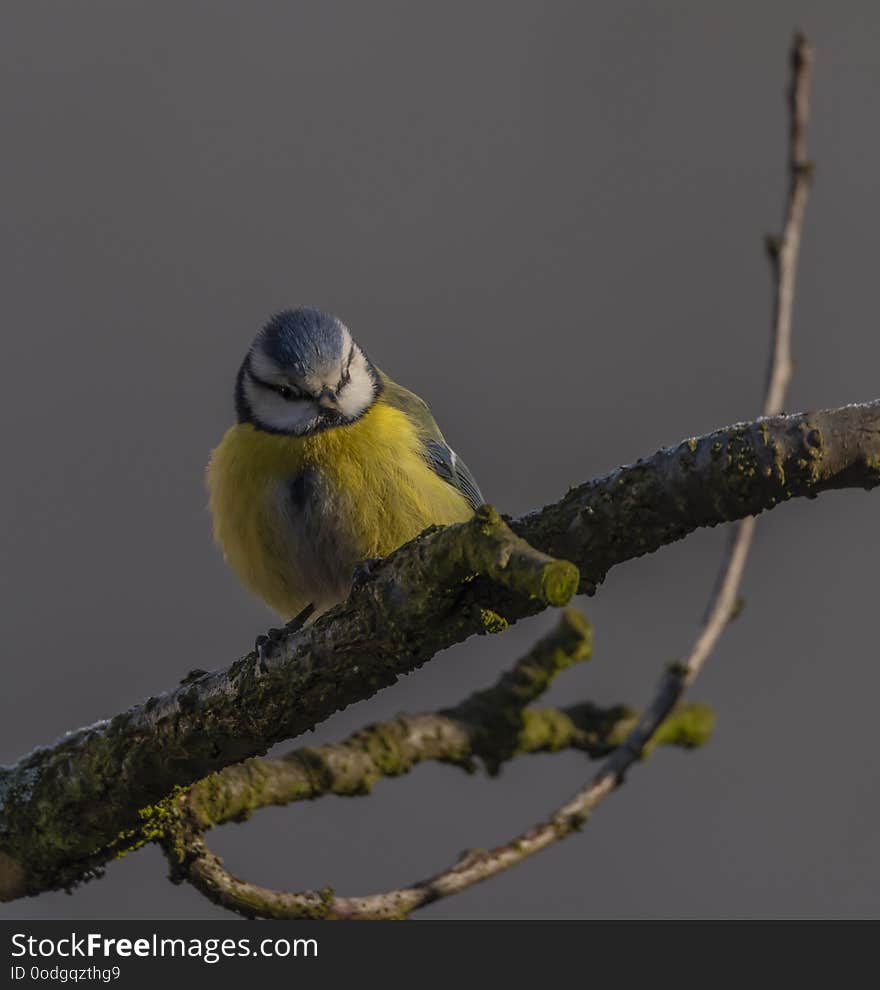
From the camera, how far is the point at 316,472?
2.21 meters

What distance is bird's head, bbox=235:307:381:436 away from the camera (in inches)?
89.8

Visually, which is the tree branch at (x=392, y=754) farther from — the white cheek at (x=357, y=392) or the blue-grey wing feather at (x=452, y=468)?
the white cheek at (x=357, y=392)

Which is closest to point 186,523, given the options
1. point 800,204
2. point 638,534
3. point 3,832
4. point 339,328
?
point 339,328

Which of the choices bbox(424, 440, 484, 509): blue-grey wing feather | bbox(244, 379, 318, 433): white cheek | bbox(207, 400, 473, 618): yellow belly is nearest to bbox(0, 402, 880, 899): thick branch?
bbox(207, 400, 473, 618): yellow belly

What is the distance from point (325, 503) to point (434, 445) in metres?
0.31

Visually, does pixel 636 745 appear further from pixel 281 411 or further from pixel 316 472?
pixel 281 411

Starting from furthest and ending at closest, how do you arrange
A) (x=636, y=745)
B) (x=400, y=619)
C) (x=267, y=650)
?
(x=636, y=745), (x=267, y=650), (x=400, y=619)

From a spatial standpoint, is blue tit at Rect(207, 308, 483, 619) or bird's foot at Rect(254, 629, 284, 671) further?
blue tit at Rect(207, 308, 483, 619)

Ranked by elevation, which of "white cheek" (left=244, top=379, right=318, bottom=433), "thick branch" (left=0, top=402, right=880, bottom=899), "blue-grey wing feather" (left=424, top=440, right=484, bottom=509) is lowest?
"thick branch" (left=0, top=402, right=880, bottom=899)

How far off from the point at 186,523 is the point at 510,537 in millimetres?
2678

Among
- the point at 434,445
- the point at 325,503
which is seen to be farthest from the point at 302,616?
the point at 434,445

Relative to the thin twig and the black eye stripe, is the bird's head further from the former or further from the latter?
the thin twig

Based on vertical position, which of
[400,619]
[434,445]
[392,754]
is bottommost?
[400,619]

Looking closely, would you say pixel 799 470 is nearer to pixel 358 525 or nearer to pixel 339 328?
pixel 358 525
